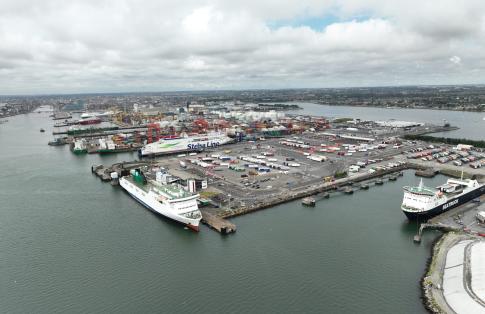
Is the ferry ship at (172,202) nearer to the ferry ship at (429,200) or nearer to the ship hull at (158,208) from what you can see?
the ship hull at (158,208)

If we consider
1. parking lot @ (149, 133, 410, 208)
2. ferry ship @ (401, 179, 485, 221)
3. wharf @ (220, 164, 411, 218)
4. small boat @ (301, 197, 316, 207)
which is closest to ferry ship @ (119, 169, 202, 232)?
wharf @ (220, 164, 411, 218)

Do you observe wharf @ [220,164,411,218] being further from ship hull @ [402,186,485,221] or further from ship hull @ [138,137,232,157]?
ship hull @ [138,137,232,157]

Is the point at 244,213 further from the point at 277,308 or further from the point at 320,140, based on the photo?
the point at 320,140

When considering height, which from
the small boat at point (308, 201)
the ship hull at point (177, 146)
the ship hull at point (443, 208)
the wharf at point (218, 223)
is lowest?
the wharf at point (218, 223)

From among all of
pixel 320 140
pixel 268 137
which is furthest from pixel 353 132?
pixel 268 137

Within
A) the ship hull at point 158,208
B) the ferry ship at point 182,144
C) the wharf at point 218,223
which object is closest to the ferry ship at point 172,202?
the ship hull at point 158,208

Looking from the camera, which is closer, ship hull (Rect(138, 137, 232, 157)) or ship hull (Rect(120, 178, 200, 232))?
ship hull (Rect(120, 178, 200, 232))

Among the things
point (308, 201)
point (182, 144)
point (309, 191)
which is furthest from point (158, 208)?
point (182, 144)
